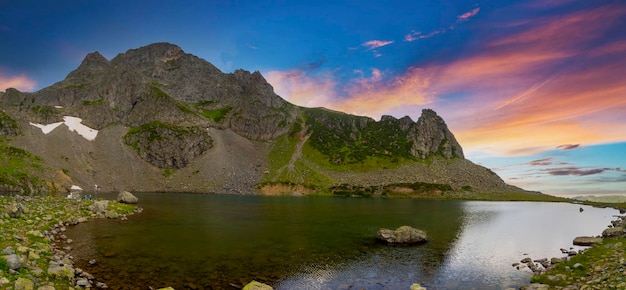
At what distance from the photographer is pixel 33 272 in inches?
906

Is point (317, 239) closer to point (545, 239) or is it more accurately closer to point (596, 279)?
point (596, 279)

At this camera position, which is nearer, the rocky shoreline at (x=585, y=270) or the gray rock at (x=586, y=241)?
the rocky shoreline at (x=585, y=270)

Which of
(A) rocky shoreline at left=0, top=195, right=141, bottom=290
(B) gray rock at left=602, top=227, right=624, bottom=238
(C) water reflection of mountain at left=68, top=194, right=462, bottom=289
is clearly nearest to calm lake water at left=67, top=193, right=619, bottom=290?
(C) water reflection of mountain at left=68, top=194, right=462, bottom=289

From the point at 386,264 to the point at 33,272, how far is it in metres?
31.8

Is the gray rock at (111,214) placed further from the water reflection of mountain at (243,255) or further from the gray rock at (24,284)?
the gray rock at (24,284)

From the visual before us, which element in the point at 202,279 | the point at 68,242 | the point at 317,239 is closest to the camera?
the point at 202,279

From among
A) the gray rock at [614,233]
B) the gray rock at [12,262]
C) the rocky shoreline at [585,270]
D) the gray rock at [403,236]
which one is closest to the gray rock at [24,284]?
the gray rock at [12,262]

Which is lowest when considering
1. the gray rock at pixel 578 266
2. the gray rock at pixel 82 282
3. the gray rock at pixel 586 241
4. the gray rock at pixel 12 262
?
the gray rock at pixel 82 282

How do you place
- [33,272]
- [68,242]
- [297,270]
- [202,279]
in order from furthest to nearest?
[68,242] < [297,270] < [202,279] < [33,272]

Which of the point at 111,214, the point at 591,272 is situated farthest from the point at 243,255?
the point at 111,214

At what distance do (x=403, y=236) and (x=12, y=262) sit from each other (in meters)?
44.7

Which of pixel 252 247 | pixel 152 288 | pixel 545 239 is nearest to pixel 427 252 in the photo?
pixel 252 247

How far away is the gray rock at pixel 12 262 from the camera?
21875 millimetres

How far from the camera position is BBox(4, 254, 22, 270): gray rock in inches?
861
